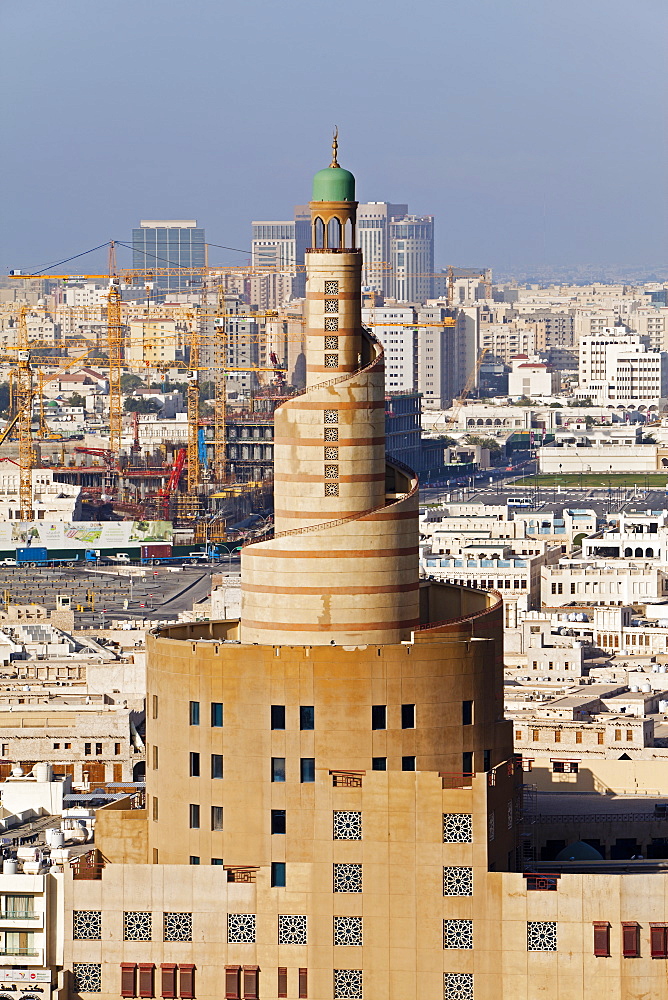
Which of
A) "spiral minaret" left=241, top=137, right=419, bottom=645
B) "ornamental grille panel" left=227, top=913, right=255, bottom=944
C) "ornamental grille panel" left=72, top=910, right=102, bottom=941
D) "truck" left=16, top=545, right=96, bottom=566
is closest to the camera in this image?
"ornamental grille panel" left=227, top=913, right=255, bottom=944

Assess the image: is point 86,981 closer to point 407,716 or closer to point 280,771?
point 280,771

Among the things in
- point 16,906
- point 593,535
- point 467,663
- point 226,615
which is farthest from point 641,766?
point 593,535

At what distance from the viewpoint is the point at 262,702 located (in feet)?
145

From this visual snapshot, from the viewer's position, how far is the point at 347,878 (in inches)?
1704

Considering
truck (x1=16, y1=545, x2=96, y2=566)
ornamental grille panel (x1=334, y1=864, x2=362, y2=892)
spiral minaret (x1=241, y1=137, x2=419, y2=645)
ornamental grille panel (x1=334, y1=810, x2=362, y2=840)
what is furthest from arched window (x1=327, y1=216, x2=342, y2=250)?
truck (x1=16, y1=545, x2=96, y2=566)

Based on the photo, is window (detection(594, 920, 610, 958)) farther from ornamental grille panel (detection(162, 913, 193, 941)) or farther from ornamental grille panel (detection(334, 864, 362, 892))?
ornamental grille panel (detection(162, 913, 193, 941))

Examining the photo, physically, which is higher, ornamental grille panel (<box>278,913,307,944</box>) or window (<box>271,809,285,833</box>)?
window (<box>271,809,285,833</box>)

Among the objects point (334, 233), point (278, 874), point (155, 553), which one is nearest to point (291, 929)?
point (278, 874)

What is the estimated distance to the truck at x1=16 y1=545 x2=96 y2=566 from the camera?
153 meters

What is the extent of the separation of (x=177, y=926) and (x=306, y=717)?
3.38 meters

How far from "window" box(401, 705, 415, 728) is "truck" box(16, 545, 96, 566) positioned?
108695 mm

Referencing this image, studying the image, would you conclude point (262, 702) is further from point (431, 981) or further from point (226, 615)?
point (226, 615)

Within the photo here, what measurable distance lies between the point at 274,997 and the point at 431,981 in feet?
7.23

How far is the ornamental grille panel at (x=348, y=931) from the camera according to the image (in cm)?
4328
